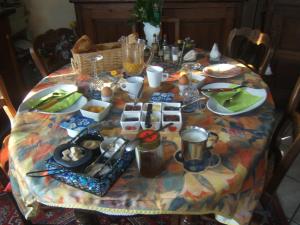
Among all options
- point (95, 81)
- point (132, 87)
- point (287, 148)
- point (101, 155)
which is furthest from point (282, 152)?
point (95, 81)

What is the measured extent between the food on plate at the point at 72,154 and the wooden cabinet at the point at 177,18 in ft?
5.55

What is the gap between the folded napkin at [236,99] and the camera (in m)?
1.13

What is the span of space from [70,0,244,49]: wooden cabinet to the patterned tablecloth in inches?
55.7

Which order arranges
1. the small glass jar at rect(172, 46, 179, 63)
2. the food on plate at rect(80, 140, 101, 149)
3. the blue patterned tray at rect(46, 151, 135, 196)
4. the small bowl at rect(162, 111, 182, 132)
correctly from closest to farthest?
the blue patterned tray at rect(46, 151, 135, 196), the food on plate at rect(80, 140, 101, 149), the small bowl at rect(162, 111, 182, 132), the small glass jar at rect(172, 46, 179, 63)

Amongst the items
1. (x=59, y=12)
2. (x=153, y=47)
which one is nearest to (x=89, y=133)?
(x=153, y=47)

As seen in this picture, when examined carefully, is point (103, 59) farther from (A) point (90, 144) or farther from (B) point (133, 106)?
(A) point (90, 144)

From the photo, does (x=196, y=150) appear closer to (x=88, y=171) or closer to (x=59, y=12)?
(x=88, y=171)

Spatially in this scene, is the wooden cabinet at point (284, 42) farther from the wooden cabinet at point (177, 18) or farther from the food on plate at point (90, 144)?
the food on plate at point (90, 144)

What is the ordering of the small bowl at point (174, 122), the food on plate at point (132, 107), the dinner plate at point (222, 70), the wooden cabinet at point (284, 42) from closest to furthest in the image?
the small bowl at point (174, 122), the food on plate at point (132, 107), the dinner plate at point (222, 70), the wooden cabinet at point (284, 42)

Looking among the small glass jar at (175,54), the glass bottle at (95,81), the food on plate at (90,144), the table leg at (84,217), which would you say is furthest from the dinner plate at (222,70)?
the table leg at (84,217)

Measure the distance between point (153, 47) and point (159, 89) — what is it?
42 centimetres

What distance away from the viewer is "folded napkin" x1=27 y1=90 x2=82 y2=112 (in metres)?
1.19

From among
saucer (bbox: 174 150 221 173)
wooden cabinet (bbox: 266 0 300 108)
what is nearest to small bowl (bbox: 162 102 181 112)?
saucer (bbox: 174 150 221 173)

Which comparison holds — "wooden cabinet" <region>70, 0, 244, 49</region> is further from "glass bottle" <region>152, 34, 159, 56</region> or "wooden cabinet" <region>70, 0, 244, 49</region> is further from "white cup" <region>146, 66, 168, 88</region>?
"white cup" <region>146, 66, 168, 88</region>
